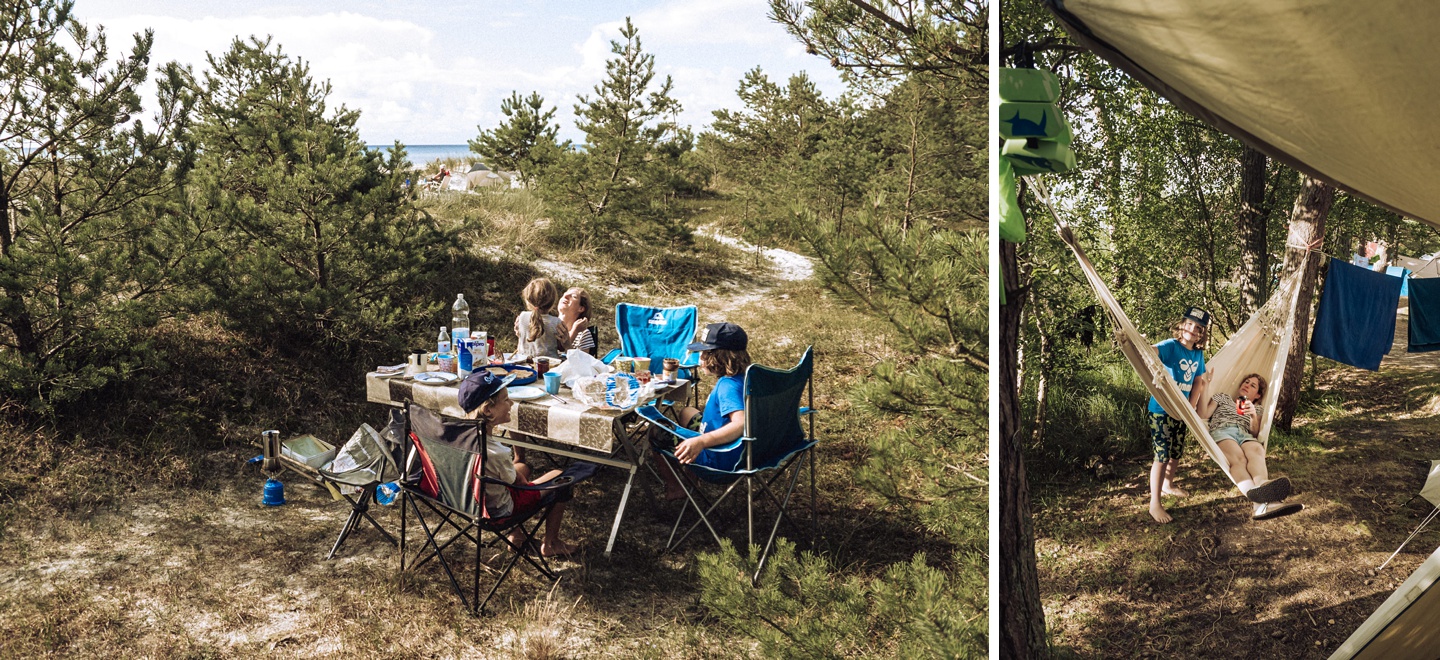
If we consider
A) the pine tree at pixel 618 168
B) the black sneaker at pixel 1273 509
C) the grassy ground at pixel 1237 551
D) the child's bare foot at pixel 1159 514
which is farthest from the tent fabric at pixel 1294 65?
the pine tree at pixel 618 168

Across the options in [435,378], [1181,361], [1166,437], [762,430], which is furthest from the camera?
[435,378]

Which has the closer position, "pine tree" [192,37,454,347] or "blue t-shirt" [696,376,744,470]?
"blue t-shirt" [696,376,744,470]

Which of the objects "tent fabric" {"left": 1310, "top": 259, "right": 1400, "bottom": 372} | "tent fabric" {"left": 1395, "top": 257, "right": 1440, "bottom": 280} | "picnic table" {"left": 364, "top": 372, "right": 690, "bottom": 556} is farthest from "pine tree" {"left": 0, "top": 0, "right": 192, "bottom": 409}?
"tent fabric" {"left": 1395, "top": 257, "right": 1440, "bottom": 280}

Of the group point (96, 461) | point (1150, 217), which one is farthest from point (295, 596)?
point (1150, 217)

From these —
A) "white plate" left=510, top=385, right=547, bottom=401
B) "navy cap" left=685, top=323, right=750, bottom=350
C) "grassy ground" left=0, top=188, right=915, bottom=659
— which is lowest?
"grassy ground" left=0, top=188, right=915, bottom=659

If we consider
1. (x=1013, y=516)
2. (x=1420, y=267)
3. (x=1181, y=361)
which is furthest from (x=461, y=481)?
(x=1420, y=267)

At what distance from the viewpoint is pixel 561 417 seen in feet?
9.93

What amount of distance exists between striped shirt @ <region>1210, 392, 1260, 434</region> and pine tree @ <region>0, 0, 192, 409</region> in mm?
4377

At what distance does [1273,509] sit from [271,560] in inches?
139

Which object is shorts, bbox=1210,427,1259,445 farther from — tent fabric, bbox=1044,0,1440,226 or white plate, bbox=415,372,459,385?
white plate, bbox=415,372,459,385

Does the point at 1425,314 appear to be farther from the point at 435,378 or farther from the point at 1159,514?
the point at 435,378

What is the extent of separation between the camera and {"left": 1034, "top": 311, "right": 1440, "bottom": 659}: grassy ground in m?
2.60

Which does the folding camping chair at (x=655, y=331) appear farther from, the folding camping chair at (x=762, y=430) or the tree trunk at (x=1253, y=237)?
the tree trunk at (x=1253, y=237)

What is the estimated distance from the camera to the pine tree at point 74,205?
363 cm
